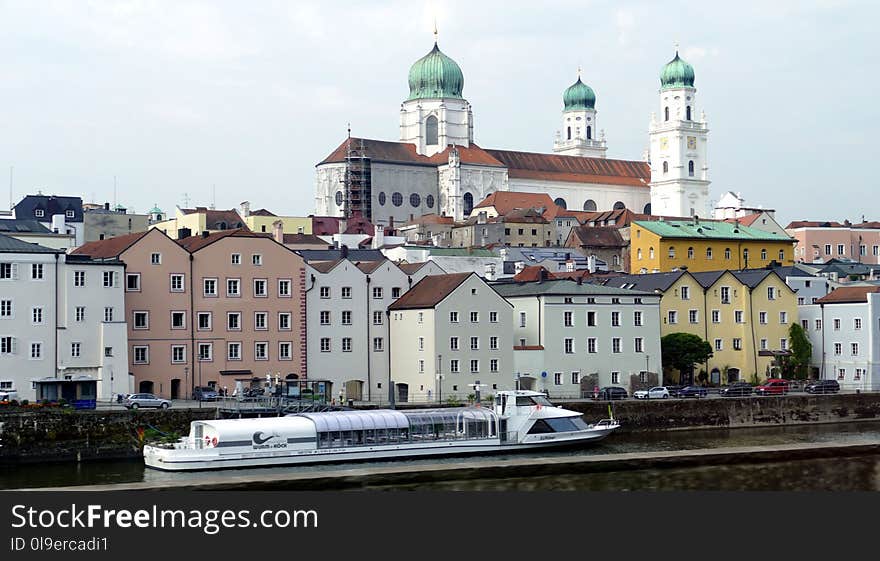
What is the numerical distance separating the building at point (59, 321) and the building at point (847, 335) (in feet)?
151

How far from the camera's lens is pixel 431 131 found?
198375mm

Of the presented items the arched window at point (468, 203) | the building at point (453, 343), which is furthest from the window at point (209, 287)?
the arched window at point (468, 203)

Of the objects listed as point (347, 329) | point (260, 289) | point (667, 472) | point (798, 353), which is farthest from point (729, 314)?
point (667, 472)

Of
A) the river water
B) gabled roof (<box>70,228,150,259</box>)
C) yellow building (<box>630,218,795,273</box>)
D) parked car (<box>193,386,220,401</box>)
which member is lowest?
the river water

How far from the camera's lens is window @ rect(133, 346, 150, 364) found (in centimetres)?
7138

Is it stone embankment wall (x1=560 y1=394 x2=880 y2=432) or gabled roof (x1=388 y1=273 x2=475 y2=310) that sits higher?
gabled roof (x1=388 y1=273 x2=475 y2=310)

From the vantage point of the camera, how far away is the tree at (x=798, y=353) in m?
88.4

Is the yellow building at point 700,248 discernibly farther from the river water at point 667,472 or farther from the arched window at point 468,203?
the arched window at point 468,203

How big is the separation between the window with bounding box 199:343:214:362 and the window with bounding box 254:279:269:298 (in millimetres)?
4037

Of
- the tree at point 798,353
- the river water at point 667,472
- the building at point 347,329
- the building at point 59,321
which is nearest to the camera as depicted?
the river water at point 667,472

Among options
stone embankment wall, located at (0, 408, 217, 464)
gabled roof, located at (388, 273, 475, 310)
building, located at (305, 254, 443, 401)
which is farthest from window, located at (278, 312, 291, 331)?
stone embankment wall, located at (0, 408, 217, 464)

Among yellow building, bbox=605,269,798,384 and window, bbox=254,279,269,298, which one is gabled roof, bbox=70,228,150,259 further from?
yellow building, bbox=605,269,798,384

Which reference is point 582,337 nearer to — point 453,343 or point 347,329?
point 453,343

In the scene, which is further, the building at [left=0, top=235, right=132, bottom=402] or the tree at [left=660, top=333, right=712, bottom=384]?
the tree at [left=660, top=333, right=712, bottom=384]
